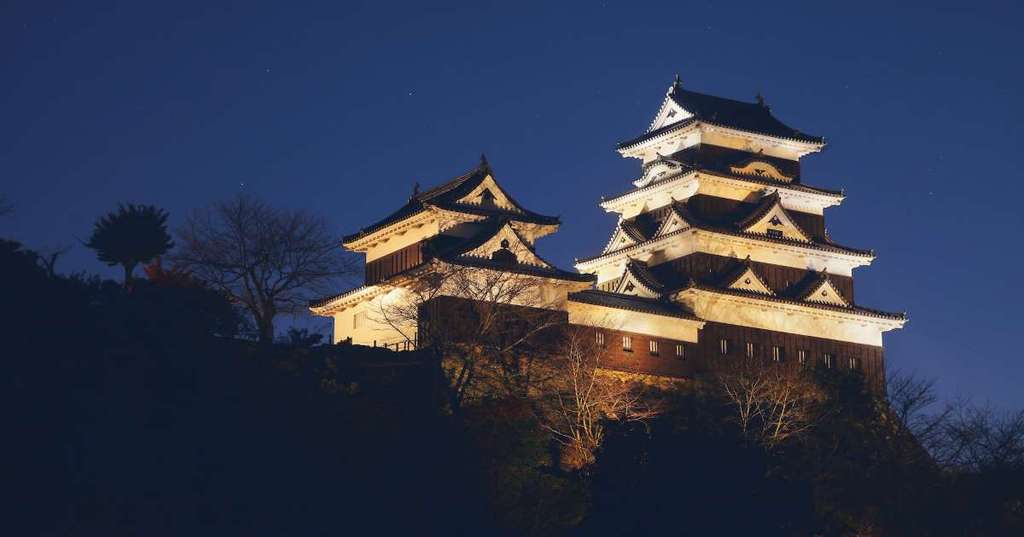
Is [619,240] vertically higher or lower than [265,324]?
higher

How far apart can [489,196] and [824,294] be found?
13.0m

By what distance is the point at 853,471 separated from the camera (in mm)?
40250

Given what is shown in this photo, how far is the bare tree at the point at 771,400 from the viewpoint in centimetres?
4441

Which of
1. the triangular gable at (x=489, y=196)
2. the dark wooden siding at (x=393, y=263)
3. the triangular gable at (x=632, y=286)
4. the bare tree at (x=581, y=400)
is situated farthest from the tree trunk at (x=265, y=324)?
the triangular gable at (x=632, y=286)

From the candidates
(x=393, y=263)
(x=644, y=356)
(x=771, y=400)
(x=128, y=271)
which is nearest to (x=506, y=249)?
(x=393, y=263)

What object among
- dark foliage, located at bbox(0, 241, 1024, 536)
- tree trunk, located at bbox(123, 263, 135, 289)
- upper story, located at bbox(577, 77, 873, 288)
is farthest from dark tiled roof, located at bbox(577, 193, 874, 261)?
tree trunk, located at bbox(123, 263, 135, 289)

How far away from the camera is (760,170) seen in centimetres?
5669

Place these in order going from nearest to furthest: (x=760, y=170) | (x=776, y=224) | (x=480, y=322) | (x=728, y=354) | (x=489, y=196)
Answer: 1. (x=480, y=322)
2. (x=489, y=196)
3. (x=728, y=354)
4. (x=776, y=224)
5. (x=760, y=170)

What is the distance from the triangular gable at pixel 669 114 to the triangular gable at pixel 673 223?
4.16m

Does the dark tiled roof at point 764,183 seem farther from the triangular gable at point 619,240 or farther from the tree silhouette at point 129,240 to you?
the tree silhouette at point 129,240

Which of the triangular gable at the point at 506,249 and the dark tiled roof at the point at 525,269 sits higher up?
the triangular gable at the point at 506,249

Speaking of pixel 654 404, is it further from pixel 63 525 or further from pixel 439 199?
pixel 63 525

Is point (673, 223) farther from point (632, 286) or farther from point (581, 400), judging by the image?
point (581, 400)

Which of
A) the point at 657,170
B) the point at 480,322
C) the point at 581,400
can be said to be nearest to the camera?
the point at 581,400
